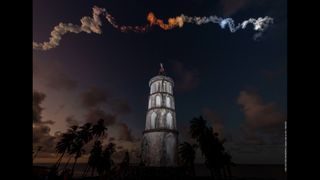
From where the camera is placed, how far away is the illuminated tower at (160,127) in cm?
7994

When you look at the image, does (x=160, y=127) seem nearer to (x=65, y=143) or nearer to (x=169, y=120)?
(x=169, y=120)

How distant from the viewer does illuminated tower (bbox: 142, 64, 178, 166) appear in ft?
262

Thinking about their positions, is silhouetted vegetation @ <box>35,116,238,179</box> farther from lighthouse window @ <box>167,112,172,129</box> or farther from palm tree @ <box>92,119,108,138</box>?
lighthouse window @ <box>167,112,172,129</box>

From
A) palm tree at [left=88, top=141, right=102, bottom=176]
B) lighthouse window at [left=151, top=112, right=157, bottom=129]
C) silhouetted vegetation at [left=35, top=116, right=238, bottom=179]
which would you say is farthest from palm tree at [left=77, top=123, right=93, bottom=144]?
lighthouse window at [left=151, top=112, right=157, bottom=129]

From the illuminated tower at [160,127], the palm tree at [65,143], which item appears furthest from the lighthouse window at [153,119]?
the palm tree at [65,143]

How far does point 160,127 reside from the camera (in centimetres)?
8300

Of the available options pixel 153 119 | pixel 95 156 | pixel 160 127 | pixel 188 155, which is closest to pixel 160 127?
pixel 160 127

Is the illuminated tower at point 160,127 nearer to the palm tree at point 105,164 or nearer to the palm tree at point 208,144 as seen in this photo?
the palm tree at point 105,164
